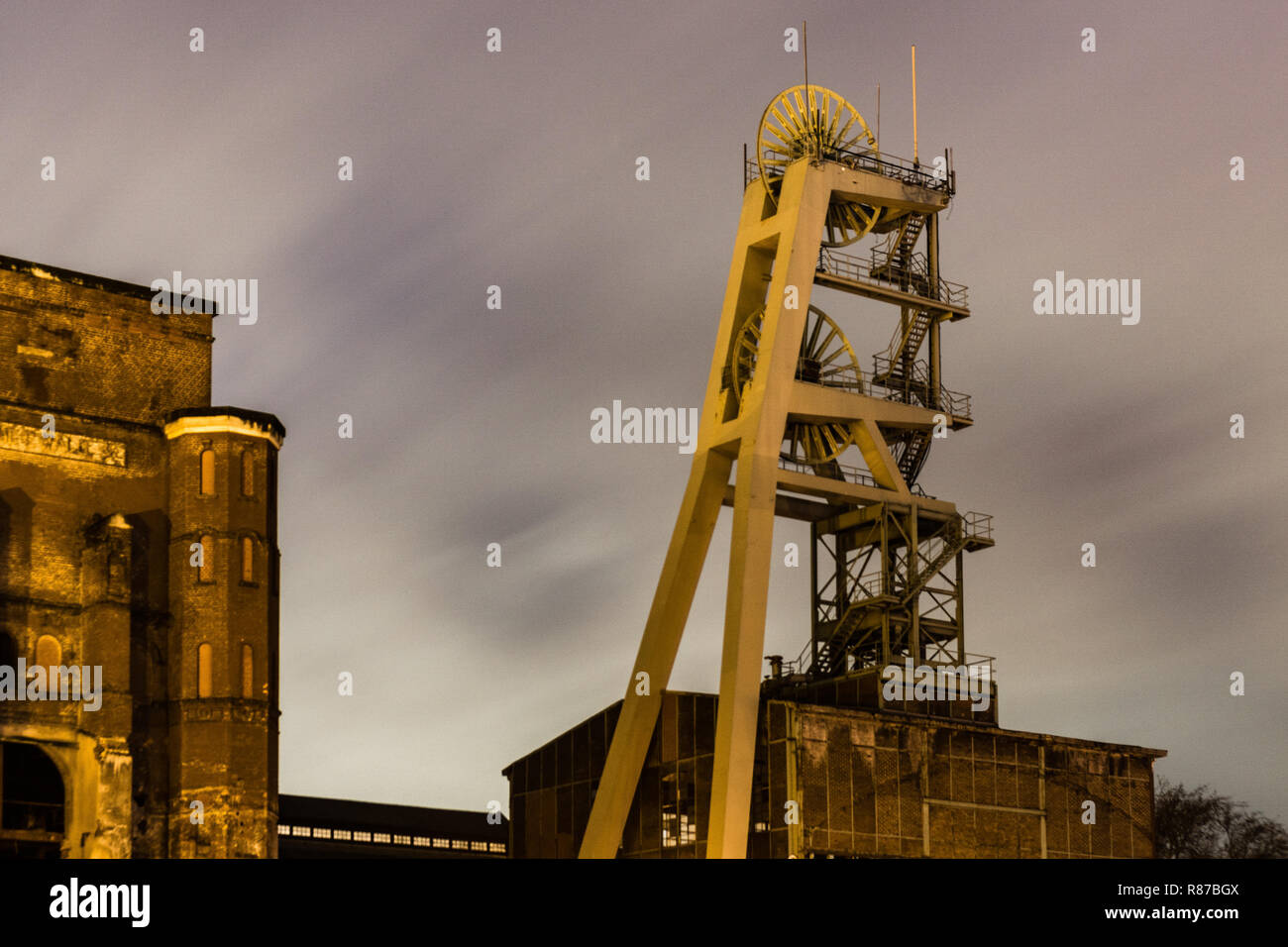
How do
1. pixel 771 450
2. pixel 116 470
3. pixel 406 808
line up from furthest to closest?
pixel 406 808 < pixel 771 450 < pixel 116 470

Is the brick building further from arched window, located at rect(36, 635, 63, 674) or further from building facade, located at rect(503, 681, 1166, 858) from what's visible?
building facade, located at rect(503, 681, 1166, 858)

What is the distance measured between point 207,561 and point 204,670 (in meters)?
2.69

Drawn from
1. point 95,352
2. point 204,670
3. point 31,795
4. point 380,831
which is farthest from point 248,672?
point 380,831

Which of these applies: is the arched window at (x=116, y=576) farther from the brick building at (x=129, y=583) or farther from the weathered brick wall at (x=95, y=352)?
the weathered brick wall at (x=95, y=352)

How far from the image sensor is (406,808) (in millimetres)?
77812

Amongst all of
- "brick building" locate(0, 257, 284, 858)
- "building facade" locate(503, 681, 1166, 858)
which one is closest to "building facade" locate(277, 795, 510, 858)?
"building facade" locate(503, 681, 1166, 858)

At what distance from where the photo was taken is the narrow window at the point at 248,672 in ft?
152

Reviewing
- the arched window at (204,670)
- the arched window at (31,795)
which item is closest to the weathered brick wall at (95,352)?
the arched window at (204,670)

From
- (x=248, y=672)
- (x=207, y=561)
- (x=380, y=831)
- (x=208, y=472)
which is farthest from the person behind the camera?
(x=380, y=831)

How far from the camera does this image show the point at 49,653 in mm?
46812

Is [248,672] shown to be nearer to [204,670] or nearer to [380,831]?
[204,670]
